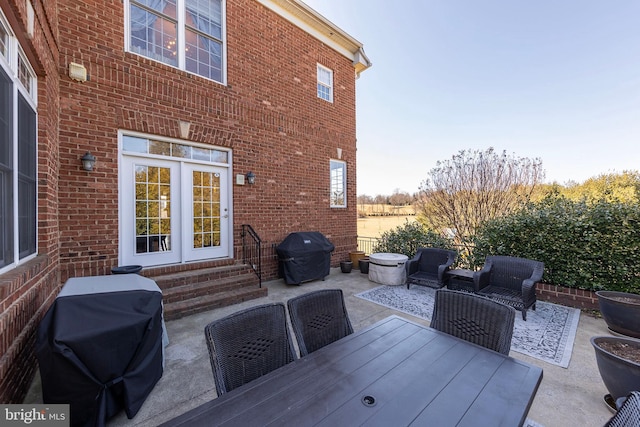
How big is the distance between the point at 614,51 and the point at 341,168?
789 cm

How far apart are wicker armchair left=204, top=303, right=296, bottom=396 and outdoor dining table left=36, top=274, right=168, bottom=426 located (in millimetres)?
1130

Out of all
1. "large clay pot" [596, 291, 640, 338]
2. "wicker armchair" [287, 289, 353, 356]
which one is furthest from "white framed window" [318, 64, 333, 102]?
"large clay pot" [596, 291, 640, 338]

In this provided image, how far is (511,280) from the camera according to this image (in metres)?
4.63

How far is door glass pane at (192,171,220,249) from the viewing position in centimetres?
530

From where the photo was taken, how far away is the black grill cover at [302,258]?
5.88 metres

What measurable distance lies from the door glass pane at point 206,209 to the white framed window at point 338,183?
349cm

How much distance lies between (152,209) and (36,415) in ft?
11.4

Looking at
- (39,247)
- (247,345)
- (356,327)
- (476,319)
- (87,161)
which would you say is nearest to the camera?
(247,345)

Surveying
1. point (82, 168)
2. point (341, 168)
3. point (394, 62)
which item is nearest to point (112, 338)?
point (82, 168)

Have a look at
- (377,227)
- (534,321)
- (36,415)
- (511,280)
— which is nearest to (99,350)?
(36,415)

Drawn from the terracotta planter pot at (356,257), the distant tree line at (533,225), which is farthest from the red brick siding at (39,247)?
the distant tree line at (533,225)

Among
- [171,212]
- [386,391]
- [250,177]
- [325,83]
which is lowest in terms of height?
[386,391]

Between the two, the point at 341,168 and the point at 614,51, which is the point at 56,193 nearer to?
the point at 341,168

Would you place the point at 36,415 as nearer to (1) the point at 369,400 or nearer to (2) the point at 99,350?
(2) the point at 99,350
